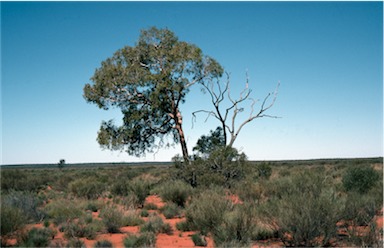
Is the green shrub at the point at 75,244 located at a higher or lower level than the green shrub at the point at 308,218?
lower

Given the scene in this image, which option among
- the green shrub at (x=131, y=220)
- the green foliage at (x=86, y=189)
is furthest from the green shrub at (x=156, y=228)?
the green foliage at (x=86, y=189)

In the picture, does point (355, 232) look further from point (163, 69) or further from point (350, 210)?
point (163, 69)

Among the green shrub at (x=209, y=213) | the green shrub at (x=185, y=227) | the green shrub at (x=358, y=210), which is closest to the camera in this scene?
the green shrub at (x=209, y=213)

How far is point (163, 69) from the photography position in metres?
21.5

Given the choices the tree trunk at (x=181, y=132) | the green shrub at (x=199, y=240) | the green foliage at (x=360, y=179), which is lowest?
the green shrub at (x=199, y=240)

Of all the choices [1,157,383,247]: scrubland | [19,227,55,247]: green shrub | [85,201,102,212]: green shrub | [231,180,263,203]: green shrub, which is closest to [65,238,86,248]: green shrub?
[1,157,383,247]: scrubland

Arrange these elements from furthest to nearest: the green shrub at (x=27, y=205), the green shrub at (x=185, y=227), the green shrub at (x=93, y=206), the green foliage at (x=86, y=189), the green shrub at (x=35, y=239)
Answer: the green foliage at (x=86, y=189) < the green shrub at (x=93, y=206) < the green shrub at (x=27, y=205) < the green shrub at (x=185, y=227) < the green shrub at (x=35, y=239)

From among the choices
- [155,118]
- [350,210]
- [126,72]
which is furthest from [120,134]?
[350,210]

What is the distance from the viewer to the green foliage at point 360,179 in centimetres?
1569

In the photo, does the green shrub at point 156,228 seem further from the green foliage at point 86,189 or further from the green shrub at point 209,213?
the green foliage at point 86,189

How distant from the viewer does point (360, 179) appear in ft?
52.5

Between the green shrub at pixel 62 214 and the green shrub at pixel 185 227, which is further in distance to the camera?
the green shrub at pixel 62 214

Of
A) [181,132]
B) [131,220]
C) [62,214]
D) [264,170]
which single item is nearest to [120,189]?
[181,132]

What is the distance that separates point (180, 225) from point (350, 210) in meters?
4.78
